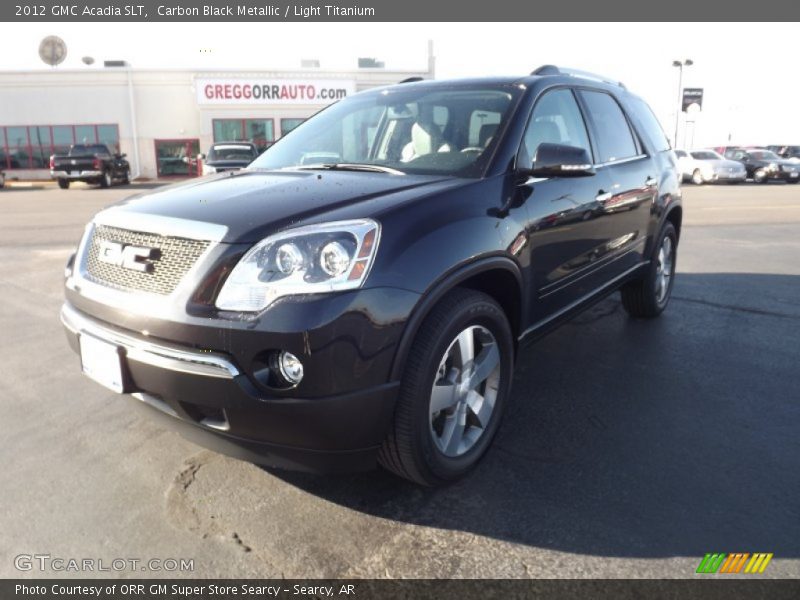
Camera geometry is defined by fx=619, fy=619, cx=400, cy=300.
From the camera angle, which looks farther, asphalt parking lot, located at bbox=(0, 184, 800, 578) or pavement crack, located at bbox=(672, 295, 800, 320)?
pavement crack, located at bbox=(672, 295, 800, 320)

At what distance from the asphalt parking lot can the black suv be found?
0.30 metres

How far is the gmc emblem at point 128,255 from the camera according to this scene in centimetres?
244

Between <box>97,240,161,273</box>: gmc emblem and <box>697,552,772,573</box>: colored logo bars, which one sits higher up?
<box>97,240,161,273</box>: gmc emblem

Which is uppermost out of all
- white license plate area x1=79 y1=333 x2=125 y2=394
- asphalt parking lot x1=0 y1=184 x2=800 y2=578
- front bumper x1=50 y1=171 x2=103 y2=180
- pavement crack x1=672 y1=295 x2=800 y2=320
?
front bumper x1=50 y1=171 x2=103 y2=180

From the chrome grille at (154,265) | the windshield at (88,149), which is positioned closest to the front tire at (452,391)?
the chrome grille at (154,265)

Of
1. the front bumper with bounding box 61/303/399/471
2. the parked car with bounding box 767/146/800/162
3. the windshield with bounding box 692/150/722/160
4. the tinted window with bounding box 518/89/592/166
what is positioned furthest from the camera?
the parked car with bounding box 767/146/800/162

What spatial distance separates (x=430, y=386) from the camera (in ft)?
7.98

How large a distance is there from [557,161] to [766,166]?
2934cm

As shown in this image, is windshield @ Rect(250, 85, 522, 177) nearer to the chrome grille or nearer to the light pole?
the chrome grille

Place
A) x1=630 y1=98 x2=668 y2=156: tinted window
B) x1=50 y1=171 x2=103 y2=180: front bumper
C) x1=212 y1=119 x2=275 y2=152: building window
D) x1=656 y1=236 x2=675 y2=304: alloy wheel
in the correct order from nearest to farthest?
1. x1=630 y1=98 x2=668 y2=156: tinted window
2. x1=656 y1=236 x2=675 y2=304: alloy wheel
3. x1=50 y1=171 x2=103 y2=180: front bumper
4. x1=212 y1=119 x2=275 y2=152: building window

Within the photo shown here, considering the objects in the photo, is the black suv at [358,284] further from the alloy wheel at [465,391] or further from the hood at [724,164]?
the hood at [724,164]

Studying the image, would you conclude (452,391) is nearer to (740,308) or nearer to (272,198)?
(272,198)

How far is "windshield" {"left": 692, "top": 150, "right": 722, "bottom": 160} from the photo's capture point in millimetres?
27641

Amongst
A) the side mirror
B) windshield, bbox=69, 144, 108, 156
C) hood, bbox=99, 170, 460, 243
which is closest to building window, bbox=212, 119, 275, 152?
windshield, bbox=69, 144, 108, 156
